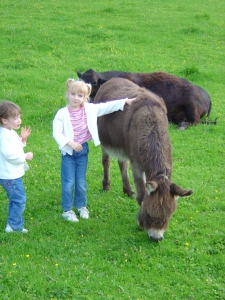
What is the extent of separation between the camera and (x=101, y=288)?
17.3ft

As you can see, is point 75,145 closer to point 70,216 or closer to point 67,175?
point 67,175

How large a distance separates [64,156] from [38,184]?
5.53 feet

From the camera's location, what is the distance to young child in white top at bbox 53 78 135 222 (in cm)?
647

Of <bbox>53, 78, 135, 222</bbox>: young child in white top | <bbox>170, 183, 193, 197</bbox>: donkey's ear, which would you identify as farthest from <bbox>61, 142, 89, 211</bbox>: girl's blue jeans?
<bbox>170, 183, 193, 197</bbox>: donkey's ear

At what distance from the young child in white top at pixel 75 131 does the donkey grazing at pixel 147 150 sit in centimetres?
34

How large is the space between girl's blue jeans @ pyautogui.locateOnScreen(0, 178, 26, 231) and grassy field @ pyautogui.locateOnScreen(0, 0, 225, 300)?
188 millimetres

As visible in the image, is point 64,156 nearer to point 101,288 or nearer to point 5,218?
point 5,218

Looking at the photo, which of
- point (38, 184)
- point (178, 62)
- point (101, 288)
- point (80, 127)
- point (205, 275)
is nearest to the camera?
point (101, 288)

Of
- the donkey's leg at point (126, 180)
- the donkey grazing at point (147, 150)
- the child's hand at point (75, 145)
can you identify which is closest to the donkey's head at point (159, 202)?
the donkey grazing at point (147, 150)

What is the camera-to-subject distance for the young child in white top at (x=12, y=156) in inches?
232

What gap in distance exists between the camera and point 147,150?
6012 mm

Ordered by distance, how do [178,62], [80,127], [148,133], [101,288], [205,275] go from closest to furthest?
1. [101,288]
2. [205,275]
3. [148,133]
4. [80,127]
5. [178,62]

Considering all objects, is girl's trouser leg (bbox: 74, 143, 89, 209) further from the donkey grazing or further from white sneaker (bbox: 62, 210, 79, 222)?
the donkey grazing

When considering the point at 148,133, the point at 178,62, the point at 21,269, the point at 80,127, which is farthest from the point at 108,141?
the point at 178,62
